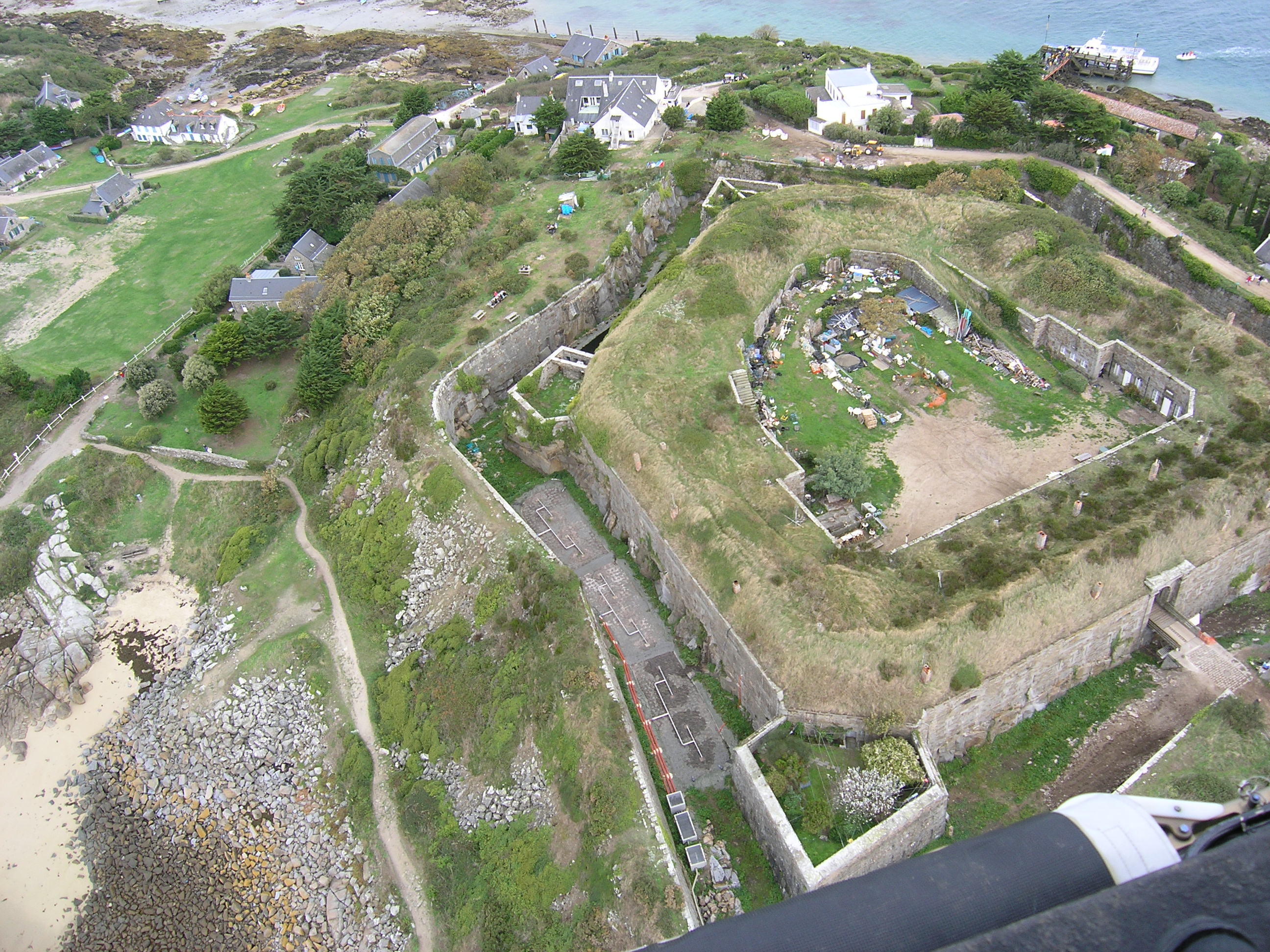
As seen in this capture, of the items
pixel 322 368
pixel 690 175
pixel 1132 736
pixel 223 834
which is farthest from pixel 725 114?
pixel 223 834

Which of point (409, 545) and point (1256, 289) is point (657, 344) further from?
point (1256, 289)

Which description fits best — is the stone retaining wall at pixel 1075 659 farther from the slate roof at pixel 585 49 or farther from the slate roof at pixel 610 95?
the slate roof at pixel 585 49

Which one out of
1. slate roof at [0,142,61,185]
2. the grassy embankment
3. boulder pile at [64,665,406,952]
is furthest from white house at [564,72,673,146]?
slate roof at [0,142,61,185]

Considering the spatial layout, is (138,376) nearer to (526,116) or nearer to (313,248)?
(313,248)

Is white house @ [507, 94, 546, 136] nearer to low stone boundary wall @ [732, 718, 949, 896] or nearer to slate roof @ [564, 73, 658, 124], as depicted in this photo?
slate roof @ [564, 73, 658, 124]

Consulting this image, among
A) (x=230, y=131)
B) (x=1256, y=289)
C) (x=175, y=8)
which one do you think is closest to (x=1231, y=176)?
(x=1256, y=289)

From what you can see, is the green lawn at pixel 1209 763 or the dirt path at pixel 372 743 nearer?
the green lawn at pixel 1209 763

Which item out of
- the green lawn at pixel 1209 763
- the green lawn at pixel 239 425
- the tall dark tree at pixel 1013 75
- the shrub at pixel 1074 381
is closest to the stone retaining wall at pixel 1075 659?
the green lawn at pixel 1209 763
